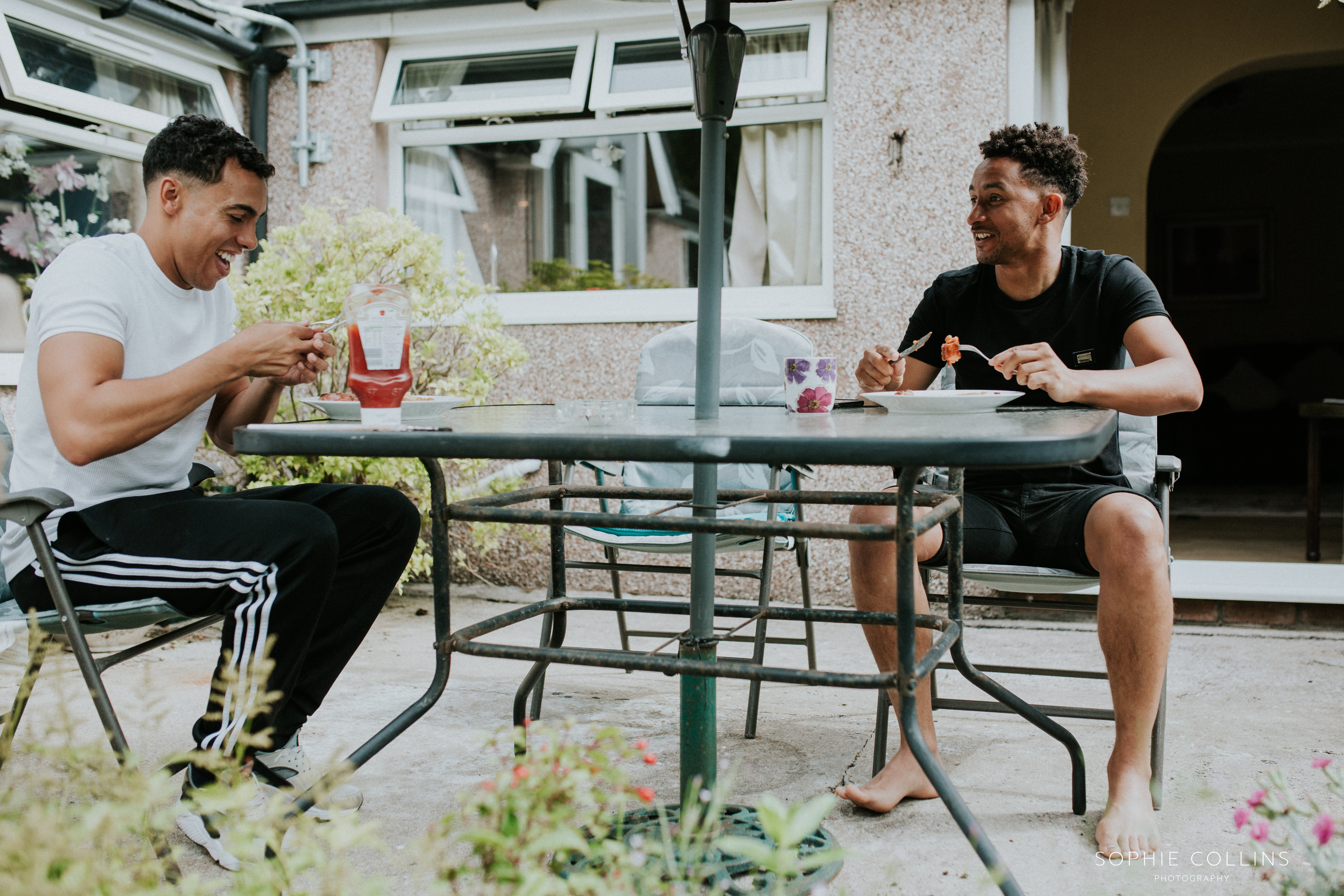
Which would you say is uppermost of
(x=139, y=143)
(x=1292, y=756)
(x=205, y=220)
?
(x=139, y=143)

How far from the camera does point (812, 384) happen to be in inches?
69.6

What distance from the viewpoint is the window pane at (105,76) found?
3.84m

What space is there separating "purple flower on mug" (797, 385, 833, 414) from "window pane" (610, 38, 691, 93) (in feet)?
9.57

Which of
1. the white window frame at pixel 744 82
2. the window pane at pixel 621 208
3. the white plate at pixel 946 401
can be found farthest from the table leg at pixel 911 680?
the window pane at pixel 621 208

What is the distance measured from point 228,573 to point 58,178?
126 inches

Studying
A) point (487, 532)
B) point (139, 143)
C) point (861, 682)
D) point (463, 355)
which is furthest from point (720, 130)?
point (139, 143)

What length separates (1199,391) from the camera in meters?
1.89

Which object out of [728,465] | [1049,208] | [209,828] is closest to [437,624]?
[209,828]

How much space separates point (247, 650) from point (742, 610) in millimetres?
795

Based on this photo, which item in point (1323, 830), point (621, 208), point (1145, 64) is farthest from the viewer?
point (1145, 64)

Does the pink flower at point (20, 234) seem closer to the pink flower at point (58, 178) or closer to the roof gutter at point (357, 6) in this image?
the pink flower at point (58, 178)

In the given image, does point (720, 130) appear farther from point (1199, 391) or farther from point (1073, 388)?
point (1199, 391)

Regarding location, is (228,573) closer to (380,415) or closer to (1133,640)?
(380,415)

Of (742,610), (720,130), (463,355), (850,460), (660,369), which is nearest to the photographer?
(850,460)
